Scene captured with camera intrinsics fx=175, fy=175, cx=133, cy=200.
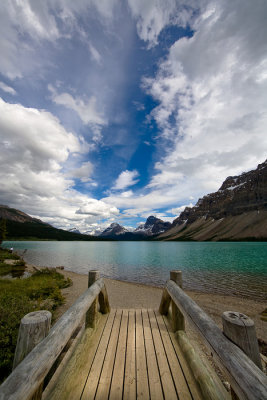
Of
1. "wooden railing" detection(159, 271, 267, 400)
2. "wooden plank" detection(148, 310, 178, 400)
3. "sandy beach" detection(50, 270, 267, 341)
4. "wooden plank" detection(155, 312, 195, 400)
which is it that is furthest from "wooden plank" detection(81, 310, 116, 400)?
"sandy beach" detection(50, 270, 267, 341)

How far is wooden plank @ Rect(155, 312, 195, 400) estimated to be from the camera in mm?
2818

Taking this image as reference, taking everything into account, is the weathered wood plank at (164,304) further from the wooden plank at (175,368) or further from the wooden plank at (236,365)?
the wooden plank at (236,365)

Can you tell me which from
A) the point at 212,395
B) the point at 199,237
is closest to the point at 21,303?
the point at 212,395

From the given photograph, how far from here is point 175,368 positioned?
3.37 m

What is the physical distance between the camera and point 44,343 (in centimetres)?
197

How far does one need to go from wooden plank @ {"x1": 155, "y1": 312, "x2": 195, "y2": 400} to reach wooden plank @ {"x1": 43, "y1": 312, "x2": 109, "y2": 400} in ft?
5.22

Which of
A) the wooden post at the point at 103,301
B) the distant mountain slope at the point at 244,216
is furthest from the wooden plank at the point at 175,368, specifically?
the distant mountain slope at the point at 244,216

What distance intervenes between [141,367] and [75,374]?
4.08 feet

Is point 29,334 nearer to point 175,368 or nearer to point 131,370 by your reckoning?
point 131,370

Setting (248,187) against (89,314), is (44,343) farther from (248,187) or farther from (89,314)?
(248,187)

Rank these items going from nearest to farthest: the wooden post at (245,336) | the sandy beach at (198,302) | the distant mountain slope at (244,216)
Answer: the wooden post at (245,336) < the sandy beach at (198,302) < the distant mountain slope at (244,216)

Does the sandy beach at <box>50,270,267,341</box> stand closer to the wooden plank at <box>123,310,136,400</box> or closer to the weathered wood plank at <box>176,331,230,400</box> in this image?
the wooden plank at <box>123,310,136,400</box>

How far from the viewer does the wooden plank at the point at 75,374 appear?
9.19 feet

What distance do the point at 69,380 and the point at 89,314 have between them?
180cm
